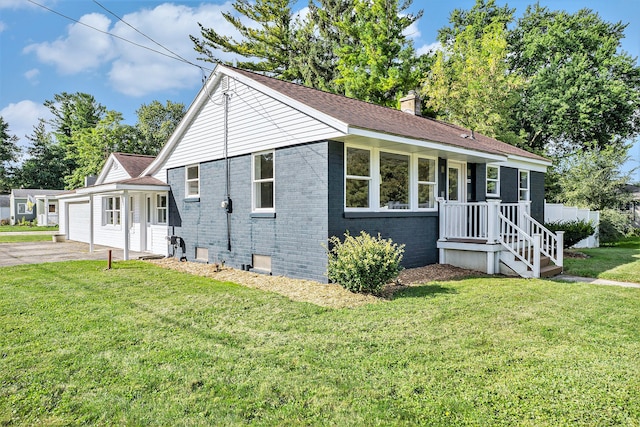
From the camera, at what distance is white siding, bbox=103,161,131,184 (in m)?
17.5

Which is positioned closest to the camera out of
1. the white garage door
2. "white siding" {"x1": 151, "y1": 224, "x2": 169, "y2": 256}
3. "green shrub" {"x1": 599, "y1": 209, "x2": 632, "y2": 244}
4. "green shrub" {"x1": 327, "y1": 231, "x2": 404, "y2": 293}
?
"green shrub" {"x1": 327, "y1": 231, "x2": 404, "y2": 293}

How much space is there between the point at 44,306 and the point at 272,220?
4689 mm

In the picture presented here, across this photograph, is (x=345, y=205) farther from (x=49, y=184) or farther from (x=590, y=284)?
(x=49, y=184)

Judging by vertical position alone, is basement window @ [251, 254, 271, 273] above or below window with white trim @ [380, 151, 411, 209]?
below

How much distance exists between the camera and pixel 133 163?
17.8m

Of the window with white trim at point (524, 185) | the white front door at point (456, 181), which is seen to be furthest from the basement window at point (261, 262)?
the window with white trim at point (524, 185)

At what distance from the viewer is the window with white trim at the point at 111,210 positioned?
1668cm

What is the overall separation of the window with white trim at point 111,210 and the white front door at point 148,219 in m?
2.47

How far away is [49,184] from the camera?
5047 cm

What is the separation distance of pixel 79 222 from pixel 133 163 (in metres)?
5.46

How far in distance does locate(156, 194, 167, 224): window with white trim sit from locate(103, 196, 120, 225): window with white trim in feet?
10.1

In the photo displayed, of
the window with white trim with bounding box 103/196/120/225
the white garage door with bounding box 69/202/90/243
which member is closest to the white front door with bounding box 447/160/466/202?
the window with white trim with bounding box 103/196/120/225

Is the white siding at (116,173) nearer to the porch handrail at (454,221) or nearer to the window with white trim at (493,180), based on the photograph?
→ the porch handrail at (454,221)

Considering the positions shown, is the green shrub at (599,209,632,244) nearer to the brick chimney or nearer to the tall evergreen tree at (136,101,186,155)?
the brick chimney
